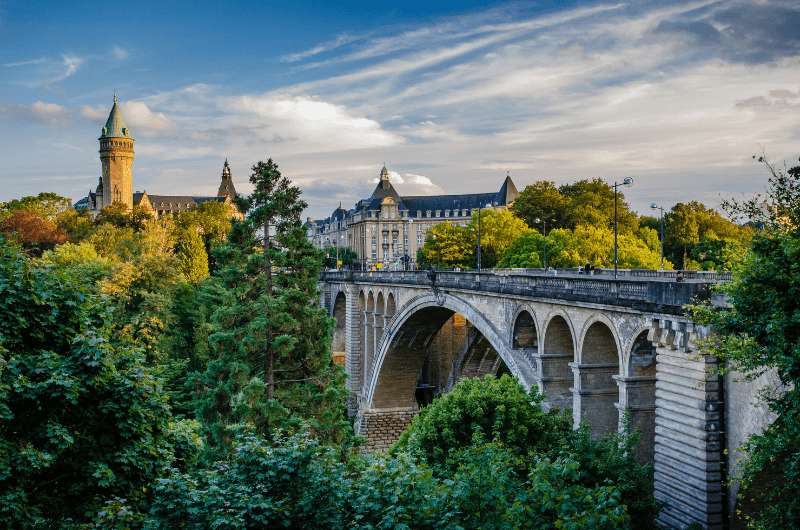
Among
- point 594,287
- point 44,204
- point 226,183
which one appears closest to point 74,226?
point 44,204

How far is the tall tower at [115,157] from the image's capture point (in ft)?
428

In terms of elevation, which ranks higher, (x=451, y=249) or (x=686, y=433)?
(x=451, y=249)

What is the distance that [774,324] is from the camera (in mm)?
11289

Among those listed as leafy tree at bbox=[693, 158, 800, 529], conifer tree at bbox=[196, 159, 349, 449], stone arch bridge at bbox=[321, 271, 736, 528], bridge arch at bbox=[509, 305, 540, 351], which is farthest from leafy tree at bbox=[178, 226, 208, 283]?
leafy tree at bbox=[693, 158, 800, 529]

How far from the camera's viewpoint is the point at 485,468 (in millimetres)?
13688

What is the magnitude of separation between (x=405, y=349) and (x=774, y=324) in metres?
35.7

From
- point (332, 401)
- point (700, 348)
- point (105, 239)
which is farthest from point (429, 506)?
point (105, 239)

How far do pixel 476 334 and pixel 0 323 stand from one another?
39526 millimetres

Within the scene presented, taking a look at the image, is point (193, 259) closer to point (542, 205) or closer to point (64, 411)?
point (542, 205)

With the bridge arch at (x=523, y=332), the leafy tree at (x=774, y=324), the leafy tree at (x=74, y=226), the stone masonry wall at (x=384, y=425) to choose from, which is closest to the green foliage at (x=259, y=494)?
the leafy tree at (x=774, y=324)

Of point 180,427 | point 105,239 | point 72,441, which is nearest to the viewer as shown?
point 72,441

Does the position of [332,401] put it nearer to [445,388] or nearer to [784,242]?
[784,242]

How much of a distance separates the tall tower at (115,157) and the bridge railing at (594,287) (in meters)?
107

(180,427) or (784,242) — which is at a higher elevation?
(784,242)
